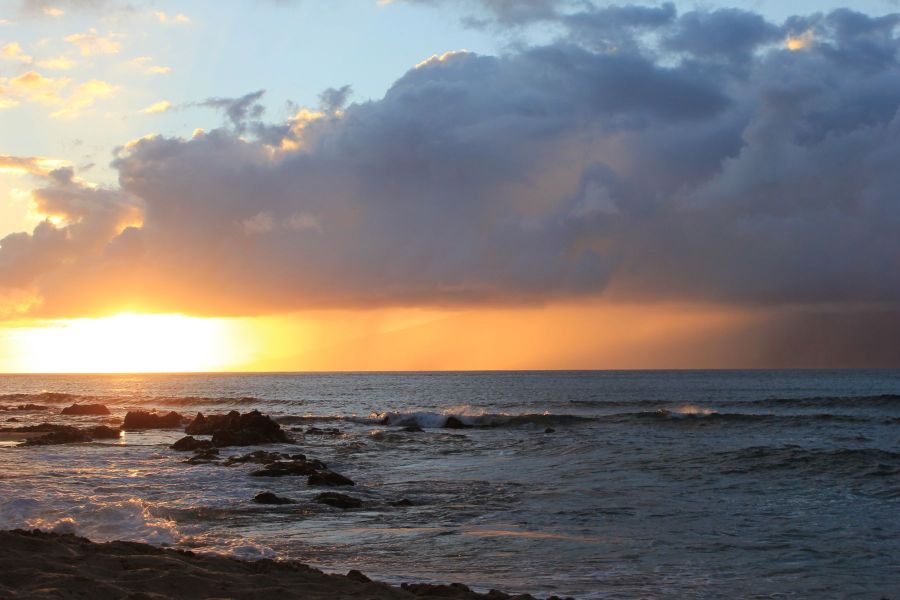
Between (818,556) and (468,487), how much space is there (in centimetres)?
1092

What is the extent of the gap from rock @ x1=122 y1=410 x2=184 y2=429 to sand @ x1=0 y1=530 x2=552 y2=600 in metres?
39.5

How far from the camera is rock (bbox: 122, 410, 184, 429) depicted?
1945 inches

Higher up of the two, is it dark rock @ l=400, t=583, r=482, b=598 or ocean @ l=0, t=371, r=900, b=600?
dark rock @ l=400, t=583, r=482, b=598

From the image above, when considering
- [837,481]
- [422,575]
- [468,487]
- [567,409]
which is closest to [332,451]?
[468,487]

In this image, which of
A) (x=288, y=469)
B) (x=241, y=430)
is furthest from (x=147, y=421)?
(x=288, y=469)

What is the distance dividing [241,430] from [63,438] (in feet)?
27.3

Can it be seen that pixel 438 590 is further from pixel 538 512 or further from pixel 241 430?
pixel 241 430

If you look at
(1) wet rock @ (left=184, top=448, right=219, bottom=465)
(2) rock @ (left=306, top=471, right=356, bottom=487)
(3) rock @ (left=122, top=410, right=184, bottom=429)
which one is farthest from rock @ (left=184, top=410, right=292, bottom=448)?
(2) rock @ (left=306, top=471, right=356, bottom=487)

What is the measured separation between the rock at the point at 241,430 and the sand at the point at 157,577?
24.9m

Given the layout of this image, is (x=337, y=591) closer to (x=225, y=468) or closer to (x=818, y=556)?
(x=818, y=556)

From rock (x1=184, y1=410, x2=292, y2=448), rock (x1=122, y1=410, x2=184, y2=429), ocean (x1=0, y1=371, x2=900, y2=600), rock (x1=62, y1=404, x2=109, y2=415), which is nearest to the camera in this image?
ocean (x1=0, y1=371, x2=900, y2=600)

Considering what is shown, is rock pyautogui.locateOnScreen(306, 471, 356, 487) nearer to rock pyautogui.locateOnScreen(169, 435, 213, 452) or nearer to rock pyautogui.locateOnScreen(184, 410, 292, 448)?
rock pyautogui.locateOnScreen(169, 435, 213, 452)

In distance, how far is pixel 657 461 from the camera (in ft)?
97.6

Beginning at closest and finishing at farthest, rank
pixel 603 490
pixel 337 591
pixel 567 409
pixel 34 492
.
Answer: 1. pixel 337 591
2. pixel 34 492
3. pixel 603 490
4. pixel 567 409
